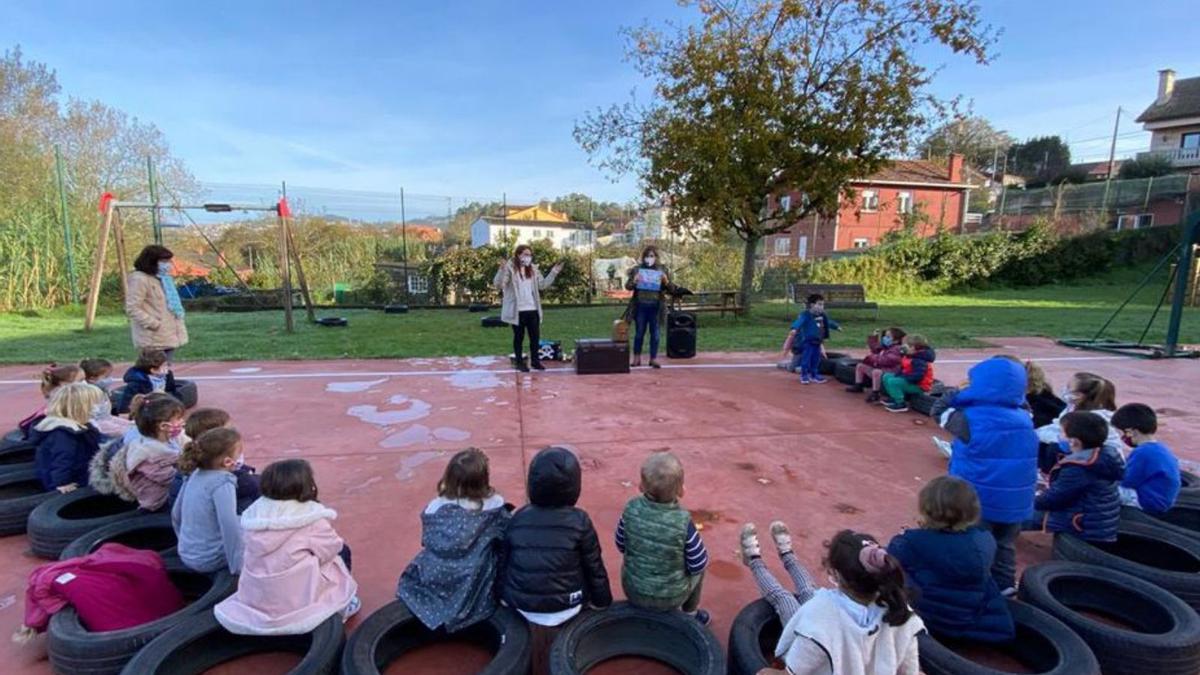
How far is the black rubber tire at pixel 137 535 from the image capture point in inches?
115

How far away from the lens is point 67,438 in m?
3.65

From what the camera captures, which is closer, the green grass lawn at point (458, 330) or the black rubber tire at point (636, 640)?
the black rubber tire at point (636, 640)

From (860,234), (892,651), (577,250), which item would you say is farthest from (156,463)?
(860,234)

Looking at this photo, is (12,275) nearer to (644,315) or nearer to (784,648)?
(644,315)

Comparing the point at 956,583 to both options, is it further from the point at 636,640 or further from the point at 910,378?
the point at 910,378

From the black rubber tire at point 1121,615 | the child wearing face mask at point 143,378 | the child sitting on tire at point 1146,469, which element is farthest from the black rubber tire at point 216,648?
the child sitting on tire at point 1146,469

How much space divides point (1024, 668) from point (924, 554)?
2.19 ft

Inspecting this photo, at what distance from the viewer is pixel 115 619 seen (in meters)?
2.39

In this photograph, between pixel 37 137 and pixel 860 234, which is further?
pixel 860 234

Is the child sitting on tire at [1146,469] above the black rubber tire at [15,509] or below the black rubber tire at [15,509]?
above

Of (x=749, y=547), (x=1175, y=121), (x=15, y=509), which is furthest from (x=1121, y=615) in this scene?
(x=1175, y=121)

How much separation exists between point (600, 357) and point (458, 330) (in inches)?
216

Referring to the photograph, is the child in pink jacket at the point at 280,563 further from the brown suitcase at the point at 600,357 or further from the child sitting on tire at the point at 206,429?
the brown suitcase at the point at 600,357

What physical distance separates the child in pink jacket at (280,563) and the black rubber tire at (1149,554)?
3.46 m
